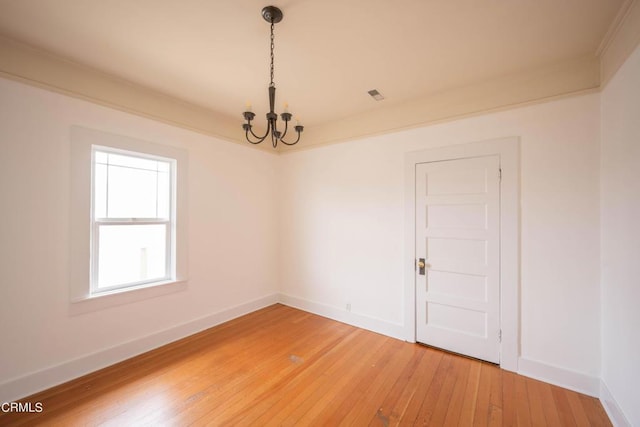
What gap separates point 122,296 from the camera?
8.49ft

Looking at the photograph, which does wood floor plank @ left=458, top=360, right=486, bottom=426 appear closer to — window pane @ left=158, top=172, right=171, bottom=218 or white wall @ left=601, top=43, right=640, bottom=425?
white wall @ left=601, top=43, right=640, bottom=425

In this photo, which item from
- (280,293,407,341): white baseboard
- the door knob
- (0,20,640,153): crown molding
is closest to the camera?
(0,20,640,153): crown molding

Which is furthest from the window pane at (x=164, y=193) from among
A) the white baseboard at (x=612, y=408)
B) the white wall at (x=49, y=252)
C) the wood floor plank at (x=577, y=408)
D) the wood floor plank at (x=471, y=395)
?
the white baseboard at (x=612, y=408)

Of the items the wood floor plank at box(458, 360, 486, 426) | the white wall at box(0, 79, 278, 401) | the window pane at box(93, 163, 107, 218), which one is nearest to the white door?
the wood floor plank at box(458, 360, 486, 426)

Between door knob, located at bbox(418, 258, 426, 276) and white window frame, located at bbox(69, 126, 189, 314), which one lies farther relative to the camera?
door knob, located at bbox(418, 258, 426, 276)

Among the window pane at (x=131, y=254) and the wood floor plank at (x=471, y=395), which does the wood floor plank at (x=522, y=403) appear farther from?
the window pane at (x=131, y=254)

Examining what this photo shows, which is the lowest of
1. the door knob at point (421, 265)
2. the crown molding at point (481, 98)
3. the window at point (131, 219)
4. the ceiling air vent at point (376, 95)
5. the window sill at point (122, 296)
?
the window sill at point (122, 296)

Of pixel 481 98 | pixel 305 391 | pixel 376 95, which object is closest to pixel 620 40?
pixel 481 98

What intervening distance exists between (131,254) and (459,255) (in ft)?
11.5

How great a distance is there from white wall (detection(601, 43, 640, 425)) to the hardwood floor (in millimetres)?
430

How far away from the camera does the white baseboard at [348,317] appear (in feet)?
10.3

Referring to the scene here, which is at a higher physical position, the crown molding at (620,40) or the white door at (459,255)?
the crown molding at (620,40)

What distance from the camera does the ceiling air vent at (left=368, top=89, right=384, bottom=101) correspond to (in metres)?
2.82

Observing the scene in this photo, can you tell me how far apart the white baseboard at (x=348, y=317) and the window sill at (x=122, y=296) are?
1671 mm
